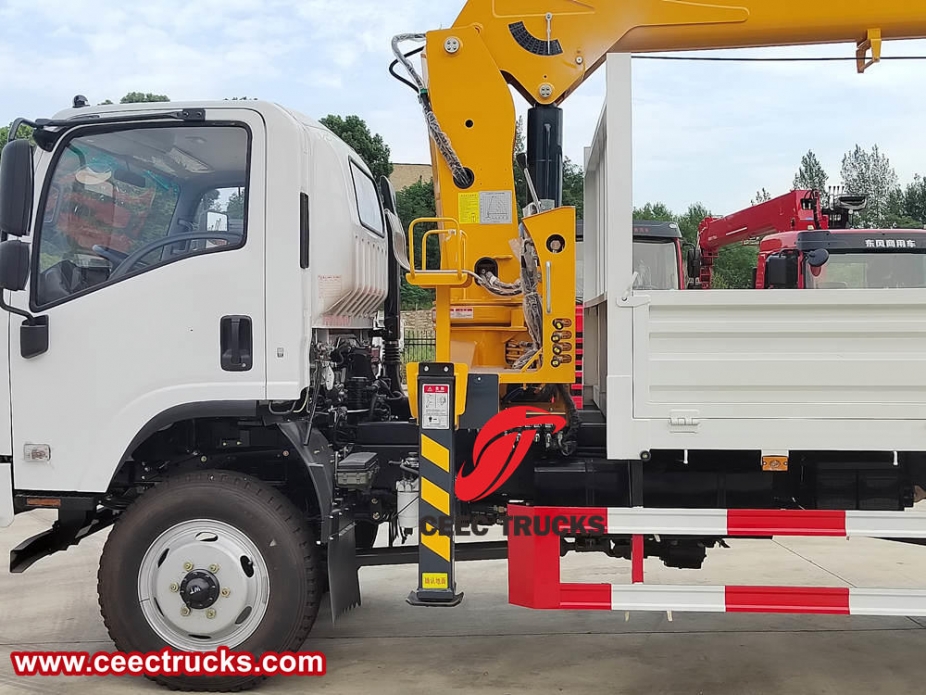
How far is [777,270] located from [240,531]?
3.65 m

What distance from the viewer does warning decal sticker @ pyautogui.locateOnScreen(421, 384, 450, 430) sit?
4078mm

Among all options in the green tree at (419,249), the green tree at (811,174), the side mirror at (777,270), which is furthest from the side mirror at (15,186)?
the green tree at (811,174)

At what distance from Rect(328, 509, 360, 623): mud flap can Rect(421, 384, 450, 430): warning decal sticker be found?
24.4 inches

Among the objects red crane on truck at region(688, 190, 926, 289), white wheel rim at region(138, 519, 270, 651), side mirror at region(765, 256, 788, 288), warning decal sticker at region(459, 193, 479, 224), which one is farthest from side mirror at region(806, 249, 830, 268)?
white wheel rim at region(138, 519, 270, 651)

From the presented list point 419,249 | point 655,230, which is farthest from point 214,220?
point 655,230

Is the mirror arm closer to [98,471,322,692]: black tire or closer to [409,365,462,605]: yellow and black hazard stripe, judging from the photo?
[98,471,322,692]: black tire

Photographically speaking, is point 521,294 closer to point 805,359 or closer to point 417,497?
point 417,497

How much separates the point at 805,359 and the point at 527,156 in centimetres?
190

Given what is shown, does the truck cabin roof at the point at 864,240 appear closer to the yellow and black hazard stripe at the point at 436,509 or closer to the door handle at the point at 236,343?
the yellow and black hazard stripe at the point at 436,509

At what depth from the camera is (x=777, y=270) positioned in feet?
18.5

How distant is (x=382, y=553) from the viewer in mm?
4660

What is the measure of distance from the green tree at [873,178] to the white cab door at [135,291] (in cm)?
1688

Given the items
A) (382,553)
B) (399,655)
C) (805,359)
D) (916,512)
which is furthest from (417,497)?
(916,512)

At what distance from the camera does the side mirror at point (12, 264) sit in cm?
381
